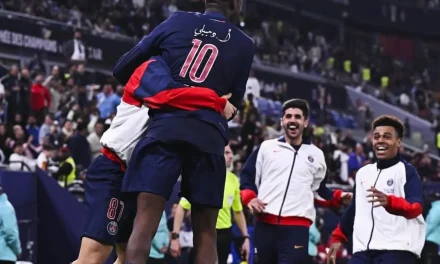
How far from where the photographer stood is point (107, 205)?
21.7 ft

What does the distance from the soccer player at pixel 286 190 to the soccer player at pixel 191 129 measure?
3.84 metres

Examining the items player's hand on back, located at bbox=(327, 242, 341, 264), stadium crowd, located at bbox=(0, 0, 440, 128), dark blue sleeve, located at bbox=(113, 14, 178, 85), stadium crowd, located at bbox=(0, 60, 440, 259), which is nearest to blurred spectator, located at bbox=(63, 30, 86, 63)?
stadium crowd, located at bbox=(0, 60, 440, 259)

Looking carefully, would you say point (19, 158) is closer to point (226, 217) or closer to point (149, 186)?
point (226, 217)

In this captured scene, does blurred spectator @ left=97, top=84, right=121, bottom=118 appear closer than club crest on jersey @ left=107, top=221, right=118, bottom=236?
No

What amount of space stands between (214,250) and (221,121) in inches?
29.4

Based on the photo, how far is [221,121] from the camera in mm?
5922

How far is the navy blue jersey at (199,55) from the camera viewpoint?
5.86 meters

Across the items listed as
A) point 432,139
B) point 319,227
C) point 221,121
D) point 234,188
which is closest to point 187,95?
point 221,121

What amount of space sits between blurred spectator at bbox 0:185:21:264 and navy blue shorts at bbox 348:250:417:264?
13.4 feet

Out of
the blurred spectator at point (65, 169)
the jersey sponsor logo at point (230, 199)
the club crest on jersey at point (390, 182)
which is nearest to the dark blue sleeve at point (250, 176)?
the club crest on jersey at point (390, 182)

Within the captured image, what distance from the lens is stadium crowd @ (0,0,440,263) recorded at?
16.4 metres

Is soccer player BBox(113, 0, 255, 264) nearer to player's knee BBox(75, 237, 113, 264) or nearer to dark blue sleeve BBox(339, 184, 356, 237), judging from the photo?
player's knee BBox(75, 237, 113, 264)

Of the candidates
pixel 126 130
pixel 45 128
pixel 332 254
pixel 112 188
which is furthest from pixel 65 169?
pixel 126 130

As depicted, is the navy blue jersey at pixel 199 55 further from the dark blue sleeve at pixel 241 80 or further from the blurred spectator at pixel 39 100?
the blurred spectator at pixel 39 100
